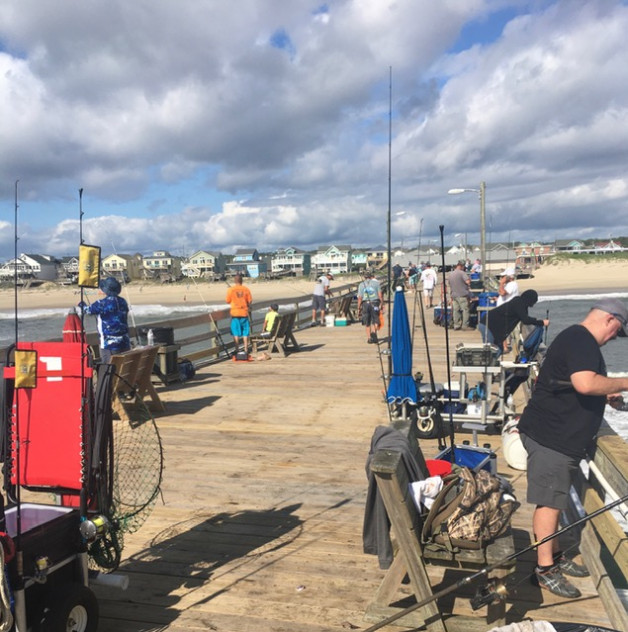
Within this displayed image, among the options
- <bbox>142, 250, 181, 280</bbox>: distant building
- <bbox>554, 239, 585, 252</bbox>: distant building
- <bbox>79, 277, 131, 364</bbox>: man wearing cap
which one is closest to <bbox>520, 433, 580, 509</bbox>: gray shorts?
<bbox>79, 277, 131, 364</bbox>: man wearing cap

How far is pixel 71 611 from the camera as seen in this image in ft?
8.81

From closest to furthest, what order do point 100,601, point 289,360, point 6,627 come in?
point 6,627 → point 100,601 → point 289,360

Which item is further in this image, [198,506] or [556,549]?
[198,506]

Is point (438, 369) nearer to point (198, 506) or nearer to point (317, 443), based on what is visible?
point (317, 443)

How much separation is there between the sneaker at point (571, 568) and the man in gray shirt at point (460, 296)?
1170 centimetres

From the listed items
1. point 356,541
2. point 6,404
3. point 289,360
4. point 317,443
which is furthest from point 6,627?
point 289,360

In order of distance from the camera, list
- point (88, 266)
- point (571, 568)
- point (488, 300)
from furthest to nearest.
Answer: point (488, 300), point (571, 568), point (88, 266)

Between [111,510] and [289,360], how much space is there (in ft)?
28.8

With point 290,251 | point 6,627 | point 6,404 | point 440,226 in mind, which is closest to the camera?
point 6,627

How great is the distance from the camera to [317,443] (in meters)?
6.32

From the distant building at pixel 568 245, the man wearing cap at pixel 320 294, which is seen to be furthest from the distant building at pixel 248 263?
the man wearing cap at pixel 320 294

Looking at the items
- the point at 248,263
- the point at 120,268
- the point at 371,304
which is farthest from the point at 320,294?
the point at 248,263

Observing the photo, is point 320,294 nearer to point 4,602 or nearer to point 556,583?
point 556,583

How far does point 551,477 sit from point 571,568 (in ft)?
2.33
